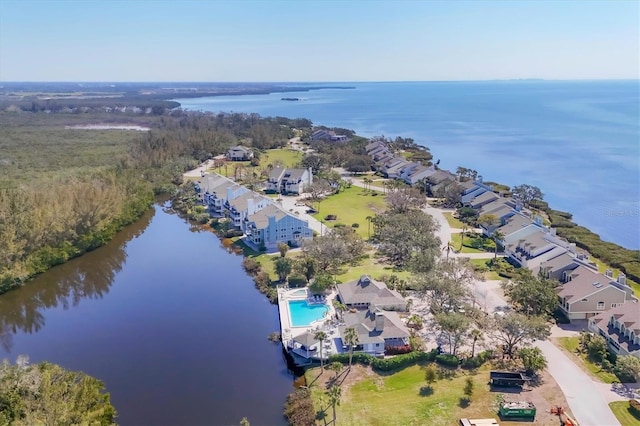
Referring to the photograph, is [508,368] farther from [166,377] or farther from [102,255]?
[102,255]

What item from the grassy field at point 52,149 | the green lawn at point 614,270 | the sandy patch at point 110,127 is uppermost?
the sandy patch at point 110,127

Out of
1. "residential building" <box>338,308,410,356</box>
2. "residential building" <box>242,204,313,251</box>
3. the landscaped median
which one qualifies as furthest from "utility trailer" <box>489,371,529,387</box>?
"residential building" <box>242,204,313,251</box>

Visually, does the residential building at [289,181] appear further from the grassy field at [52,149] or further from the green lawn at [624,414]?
the green lawn at [624,414]

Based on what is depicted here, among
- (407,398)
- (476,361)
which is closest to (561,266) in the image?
(476,361)

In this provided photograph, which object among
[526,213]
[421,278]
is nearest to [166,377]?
[421,278]

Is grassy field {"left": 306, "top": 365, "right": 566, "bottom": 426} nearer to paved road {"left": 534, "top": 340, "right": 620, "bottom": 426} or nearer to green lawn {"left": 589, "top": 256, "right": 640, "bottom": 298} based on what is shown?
paved road {"left": 534, "top": 340, "right": 620, "bottom": 426}

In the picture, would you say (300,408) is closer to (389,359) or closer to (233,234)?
(389,359)

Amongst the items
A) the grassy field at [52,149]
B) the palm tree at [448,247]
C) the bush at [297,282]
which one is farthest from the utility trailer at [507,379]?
the grassy field at [52,149]
